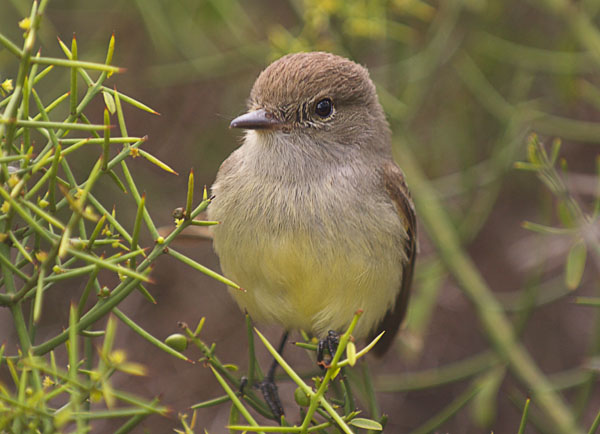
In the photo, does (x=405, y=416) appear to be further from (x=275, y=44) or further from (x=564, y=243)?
(x=275, y=44)

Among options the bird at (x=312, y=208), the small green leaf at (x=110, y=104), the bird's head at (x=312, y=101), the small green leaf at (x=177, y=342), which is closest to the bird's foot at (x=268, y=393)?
the bird at (x=312, y=208)

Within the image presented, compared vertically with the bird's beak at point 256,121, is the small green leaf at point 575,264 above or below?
below

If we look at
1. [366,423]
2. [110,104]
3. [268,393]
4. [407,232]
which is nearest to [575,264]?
[407,232]

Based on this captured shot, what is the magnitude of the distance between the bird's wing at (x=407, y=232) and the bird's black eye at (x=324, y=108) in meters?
0.38

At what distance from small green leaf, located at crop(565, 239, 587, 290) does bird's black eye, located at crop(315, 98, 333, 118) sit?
4.07 feet

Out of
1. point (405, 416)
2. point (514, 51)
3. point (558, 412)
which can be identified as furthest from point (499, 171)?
point (405, 416)

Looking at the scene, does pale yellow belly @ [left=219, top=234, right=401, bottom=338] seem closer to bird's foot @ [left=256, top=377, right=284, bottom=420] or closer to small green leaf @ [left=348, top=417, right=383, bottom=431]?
bird's foot @ [left=256, top=377, right=284, bottom=420]

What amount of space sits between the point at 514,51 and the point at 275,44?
138cm

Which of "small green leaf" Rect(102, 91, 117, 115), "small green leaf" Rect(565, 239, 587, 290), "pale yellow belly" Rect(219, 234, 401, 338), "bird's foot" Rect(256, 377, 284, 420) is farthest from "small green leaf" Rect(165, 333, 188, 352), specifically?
"bird's foot" Rect(256, 377, 284, 420)

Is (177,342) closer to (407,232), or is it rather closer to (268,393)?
(268,393)

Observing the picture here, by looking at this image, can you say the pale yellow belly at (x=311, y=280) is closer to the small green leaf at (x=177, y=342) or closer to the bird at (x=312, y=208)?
the bird at (x=312, y=208)

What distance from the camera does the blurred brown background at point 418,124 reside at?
12.9 ft

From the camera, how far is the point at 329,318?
10.3ft

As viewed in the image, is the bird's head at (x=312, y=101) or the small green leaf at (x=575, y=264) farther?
the bird's head at (x=312, y=101)
